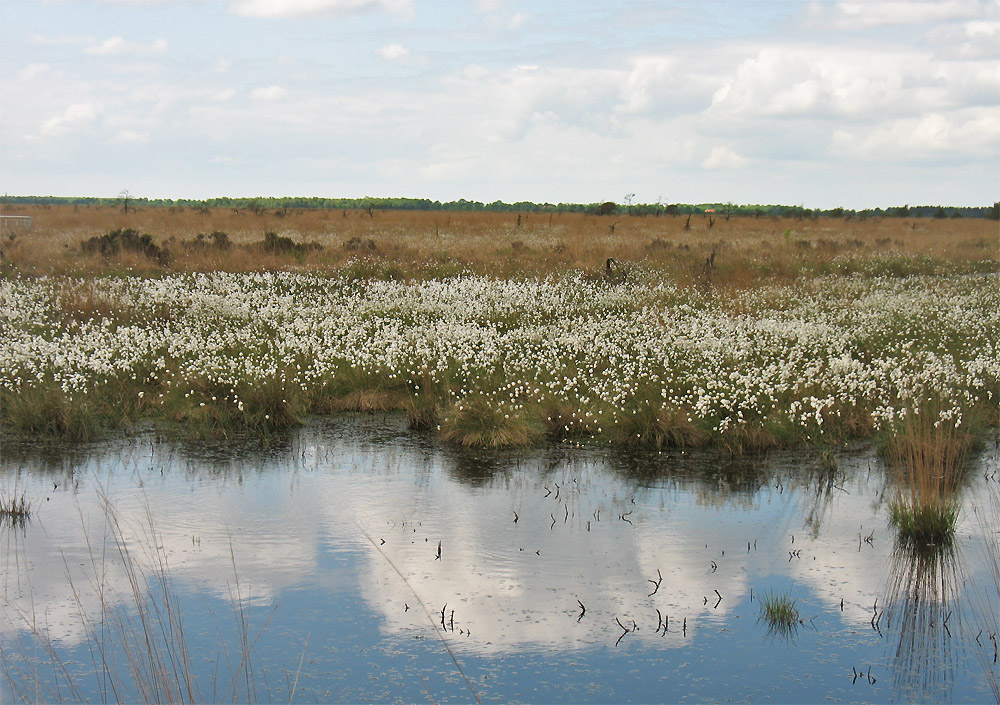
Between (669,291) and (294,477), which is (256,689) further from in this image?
(669,291)

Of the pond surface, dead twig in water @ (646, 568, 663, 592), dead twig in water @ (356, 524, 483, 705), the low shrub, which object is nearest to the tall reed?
the pond surface

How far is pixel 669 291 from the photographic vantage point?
18.6 m

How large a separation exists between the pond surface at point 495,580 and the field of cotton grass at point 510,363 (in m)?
0.94

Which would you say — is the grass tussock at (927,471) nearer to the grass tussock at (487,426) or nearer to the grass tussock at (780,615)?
the grass tussock at (780,615)

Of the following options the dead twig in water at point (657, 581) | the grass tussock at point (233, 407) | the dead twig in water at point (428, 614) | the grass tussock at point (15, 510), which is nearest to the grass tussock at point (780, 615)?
the dead twig in water at point (657, 581)

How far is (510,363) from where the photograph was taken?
41.3ft

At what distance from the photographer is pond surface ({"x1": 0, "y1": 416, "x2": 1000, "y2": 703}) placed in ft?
16.4

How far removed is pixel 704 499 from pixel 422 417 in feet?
13.1

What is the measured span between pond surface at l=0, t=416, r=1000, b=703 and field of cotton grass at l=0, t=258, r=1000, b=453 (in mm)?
941

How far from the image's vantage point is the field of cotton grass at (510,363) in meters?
10.3

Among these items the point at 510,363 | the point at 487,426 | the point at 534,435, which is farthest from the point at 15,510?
the point at 510,363

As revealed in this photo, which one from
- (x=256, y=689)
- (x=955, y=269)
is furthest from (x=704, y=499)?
(x=955, y=269)

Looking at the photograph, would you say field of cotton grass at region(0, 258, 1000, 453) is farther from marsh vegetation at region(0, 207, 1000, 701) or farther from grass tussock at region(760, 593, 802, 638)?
grass tussock at region(760, 593, 802, 638)

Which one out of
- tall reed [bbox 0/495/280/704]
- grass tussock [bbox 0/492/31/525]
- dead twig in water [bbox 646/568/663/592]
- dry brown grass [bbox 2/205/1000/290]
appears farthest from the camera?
dry brown grass [bbox 2/205/1000/290]
